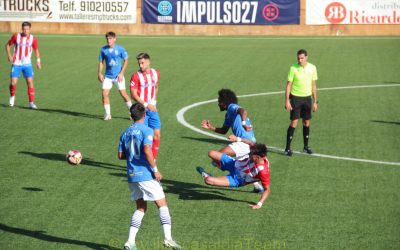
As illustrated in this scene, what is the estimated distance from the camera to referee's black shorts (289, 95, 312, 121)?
18.9 m

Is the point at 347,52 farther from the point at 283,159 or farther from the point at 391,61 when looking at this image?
the point at 283,159

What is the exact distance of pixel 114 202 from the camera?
14695 mm

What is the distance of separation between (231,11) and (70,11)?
31.6ft

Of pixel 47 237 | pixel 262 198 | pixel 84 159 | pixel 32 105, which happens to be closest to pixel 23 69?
pixel 32 105

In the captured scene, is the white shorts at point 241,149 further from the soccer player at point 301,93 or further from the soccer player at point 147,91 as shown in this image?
the soccer player at point 301,93

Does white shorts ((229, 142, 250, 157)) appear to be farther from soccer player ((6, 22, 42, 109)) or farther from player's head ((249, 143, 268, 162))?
soccer player ((6, 22, 42, 109))

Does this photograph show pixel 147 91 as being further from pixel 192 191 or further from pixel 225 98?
pixel 192 191

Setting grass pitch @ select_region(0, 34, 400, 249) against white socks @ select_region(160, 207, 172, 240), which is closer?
white socks @ select_region(160, 207, 172, 240)

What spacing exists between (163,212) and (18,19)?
40.0 m

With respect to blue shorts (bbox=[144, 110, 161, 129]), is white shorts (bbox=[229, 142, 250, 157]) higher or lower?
lower

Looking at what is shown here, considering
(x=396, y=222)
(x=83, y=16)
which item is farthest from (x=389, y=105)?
(x=83, y=16)

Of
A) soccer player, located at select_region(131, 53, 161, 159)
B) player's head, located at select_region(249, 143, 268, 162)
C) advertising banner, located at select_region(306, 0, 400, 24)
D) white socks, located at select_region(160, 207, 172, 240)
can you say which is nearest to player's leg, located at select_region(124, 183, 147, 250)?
white socks, located at select_region(160, 207, 172, 240)

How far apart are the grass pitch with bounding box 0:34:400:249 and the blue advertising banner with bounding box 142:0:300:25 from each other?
14963mm

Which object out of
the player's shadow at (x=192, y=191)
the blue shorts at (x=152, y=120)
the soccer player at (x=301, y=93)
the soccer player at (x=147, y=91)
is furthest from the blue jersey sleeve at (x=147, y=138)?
the soccer player at (x=301, y=93)
